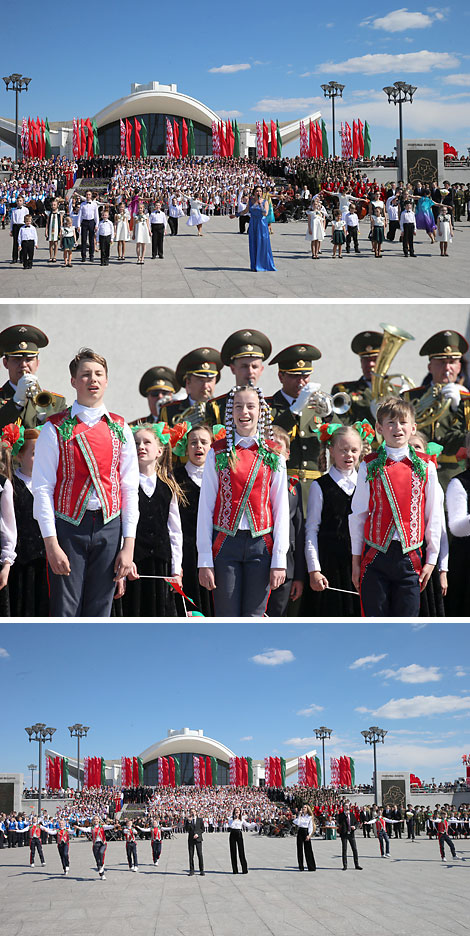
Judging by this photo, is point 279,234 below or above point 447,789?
above

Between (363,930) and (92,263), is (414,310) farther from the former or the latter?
(92,263)

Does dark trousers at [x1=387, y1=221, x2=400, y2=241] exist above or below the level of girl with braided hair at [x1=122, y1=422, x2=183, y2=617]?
above

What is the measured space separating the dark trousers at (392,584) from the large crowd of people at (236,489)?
0.4 inches

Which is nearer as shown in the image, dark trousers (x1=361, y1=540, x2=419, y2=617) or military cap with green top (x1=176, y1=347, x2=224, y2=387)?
dark trousers (x1=361, y1=540, x2=419, y2=617)

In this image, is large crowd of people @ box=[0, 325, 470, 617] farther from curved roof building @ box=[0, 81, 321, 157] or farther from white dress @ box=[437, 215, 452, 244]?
curved roof building @ box=[0, 81, 321, 157]

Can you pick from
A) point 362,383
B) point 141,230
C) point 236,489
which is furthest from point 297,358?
point 141,230

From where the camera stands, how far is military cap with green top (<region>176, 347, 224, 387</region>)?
775 centimetres

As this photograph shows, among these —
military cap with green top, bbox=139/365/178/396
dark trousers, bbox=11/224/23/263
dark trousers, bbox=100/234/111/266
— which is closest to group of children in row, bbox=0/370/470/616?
military cap with green top, bbox=139/365/178/396

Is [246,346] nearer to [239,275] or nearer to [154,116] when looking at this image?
[239,275]

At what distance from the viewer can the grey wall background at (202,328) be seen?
7.82 m

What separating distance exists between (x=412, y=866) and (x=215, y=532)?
789 centimetres

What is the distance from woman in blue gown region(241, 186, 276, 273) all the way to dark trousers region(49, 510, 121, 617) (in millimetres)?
9782

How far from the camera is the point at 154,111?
66.8 meters

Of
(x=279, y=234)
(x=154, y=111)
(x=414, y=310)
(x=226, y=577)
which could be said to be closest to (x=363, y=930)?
(x=226, y=577)
